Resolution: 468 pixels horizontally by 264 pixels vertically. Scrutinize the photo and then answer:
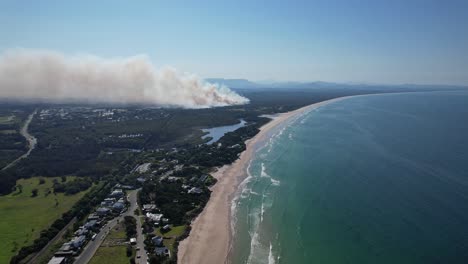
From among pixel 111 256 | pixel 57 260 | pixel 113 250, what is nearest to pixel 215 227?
pixel 113 250

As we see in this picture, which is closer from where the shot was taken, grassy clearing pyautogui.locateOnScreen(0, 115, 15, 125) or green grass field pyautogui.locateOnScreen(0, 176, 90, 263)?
green grass field pyautogui.locateOnScreen(0, 176, 90, 263)

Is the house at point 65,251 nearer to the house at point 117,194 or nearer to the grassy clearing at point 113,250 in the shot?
the grassy clearing at point 113,250

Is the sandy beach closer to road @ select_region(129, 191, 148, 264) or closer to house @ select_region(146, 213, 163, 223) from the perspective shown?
road @ select_region(129, 191, 148, 264)

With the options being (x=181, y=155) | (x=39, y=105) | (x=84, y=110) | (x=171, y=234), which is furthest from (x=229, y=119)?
(x=39, y=105)

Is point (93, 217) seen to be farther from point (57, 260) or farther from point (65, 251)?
point (57, 260)

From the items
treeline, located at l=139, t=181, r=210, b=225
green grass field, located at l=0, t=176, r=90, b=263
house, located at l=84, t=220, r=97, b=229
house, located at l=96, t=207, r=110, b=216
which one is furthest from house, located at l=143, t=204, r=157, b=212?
green grass field, located at l=0, t=176, r=90, b=263

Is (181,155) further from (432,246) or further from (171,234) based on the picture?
(432,246)
